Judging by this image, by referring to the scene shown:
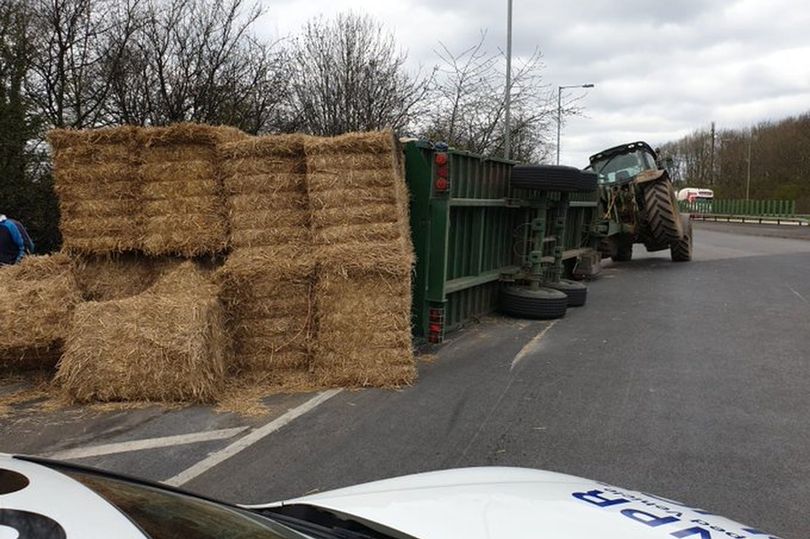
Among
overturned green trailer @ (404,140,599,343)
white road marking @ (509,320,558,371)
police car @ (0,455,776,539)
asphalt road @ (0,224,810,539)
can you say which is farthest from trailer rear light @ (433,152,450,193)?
police car @ (0,455,776,539)

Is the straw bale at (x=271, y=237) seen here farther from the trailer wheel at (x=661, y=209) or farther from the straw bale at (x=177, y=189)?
the trailer wheel at (x=661, y=209)

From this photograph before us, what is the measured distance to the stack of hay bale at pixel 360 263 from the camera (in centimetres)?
604

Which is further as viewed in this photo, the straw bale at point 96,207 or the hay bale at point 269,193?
the straw bale at point 96,207

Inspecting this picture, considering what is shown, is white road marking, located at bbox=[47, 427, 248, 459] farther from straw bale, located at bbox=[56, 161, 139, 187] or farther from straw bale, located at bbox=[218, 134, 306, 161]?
straw bale, located at bbox=[56, 161, 139, 187]

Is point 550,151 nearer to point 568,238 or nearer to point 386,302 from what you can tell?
point 568,238

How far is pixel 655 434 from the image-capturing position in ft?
15.7

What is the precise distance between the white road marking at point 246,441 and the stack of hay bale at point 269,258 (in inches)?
27.8

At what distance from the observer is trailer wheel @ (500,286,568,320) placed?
920 cm

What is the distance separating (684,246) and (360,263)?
14.1 metres

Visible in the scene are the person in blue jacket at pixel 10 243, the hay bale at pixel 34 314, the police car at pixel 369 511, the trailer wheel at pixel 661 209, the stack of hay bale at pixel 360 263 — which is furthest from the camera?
the trailer wheel at pixel 661 209

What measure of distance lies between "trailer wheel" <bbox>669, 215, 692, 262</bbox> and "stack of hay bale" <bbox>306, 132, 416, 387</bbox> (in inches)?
523

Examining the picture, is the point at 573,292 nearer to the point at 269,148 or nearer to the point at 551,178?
the point at 551,178

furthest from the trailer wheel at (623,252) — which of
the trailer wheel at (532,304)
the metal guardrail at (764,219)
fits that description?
the metal guardrail at (764,219)

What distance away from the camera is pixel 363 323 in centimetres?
608
